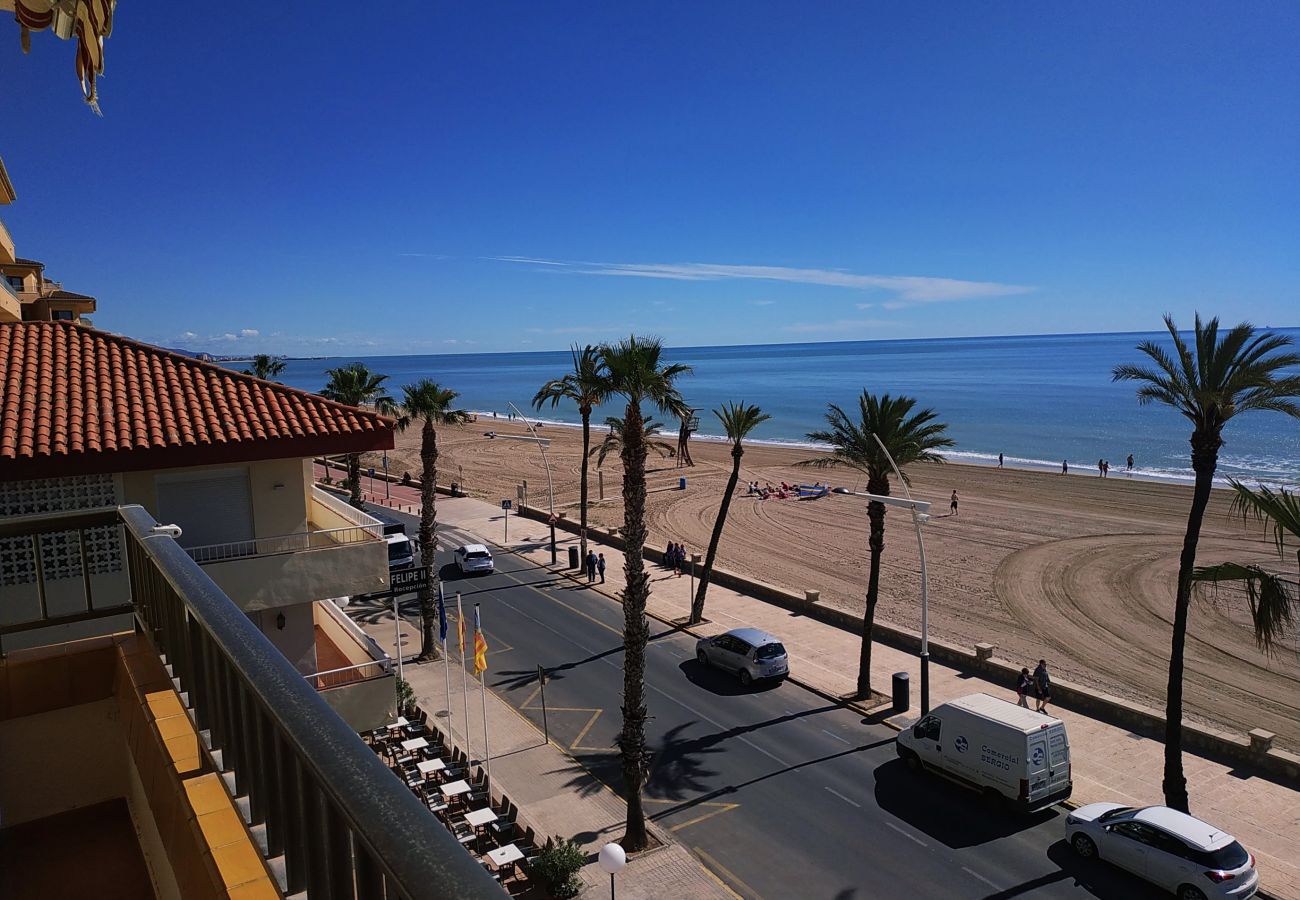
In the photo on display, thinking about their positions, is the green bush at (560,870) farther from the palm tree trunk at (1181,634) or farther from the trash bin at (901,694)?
the palm tree trunk at (1181,634)

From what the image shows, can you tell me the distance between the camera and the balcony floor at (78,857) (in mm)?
4117

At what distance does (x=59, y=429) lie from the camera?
11.5 meters

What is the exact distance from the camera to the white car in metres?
13.5

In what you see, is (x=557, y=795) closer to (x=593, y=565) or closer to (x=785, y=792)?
(x=785, y=792)

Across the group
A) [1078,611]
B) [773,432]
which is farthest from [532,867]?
[773,432]

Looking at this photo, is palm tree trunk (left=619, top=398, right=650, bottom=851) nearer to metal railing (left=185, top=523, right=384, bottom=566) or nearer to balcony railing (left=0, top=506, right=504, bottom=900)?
metal railing (left=185, top=523, right=384, bottom=566)

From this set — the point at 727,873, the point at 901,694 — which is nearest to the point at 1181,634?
the point at 901,694

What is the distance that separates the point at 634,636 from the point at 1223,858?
35.3 ft

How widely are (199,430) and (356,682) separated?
179 inches

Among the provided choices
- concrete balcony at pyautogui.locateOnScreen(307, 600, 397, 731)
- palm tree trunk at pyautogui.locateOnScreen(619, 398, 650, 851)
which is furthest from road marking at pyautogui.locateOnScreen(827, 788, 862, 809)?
concrete balcony at pyautogui.locateOnScreen(307, 600, 397, 731)

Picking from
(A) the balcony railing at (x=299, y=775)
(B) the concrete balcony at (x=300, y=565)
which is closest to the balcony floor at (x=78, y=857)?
(A) the balcony railing at (x=299, y=775)

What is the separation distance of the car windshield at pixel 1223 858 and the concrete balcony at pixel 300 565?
14179 mm

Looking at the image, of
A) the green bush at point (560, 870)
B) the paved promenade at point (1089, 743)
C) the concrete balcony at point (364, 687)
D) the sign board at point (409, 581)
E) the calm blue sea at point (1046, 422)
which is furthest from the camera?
the calm blue sea at point (1046, 422)

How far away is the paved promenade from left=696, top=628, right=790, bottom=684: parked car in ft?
3.87
